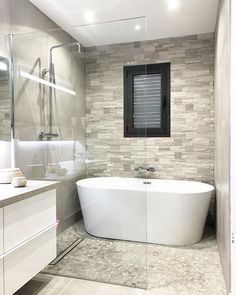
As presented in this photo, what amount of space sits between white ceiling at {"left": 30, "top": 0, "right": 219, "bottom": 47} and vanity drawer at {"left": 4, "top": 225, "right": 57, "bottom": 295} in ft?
7.37

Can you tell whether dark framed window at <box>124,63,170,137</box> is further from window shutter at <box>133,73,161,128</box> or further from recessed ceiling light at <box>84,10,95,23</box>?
recessed ceiling light at <box>84,10,95,23</box>

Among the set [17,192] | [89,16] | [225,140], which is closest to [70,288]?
[17,192]

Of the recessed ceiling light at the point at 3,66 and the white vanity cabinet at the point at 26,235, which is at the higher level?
the recessed ceiling light at the point at 3,66

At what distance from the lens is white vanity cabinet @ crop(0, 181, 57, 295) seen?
1534mm

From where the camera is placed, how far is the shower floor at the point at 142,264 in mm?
2102

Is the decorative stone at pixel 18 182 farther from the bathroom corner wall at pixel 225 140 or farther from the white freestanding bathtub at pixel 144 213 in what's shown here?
the bathroom corner wall at pixel 225 140

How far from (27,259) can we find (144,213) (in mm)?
1424

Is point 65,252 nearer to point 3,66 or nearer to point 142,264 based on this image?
point 142,264

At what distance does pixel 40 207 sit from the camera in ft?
6.15

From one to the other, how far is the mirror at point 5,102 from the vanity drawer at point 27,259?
1.04 meters

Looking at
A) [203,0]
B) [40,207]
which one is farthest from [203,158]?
[40,207]

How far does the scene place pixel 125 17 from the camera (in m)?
2.97

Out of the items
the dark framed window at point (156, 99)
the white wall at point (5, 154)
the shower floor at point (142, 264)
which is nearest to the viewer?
the shower floor at point (142, 264)

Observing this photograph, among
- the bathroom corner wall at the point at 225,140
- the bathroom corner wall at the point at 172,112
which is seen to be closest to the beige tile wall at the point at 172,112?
the bathroom corner wall at the point at 172,112
